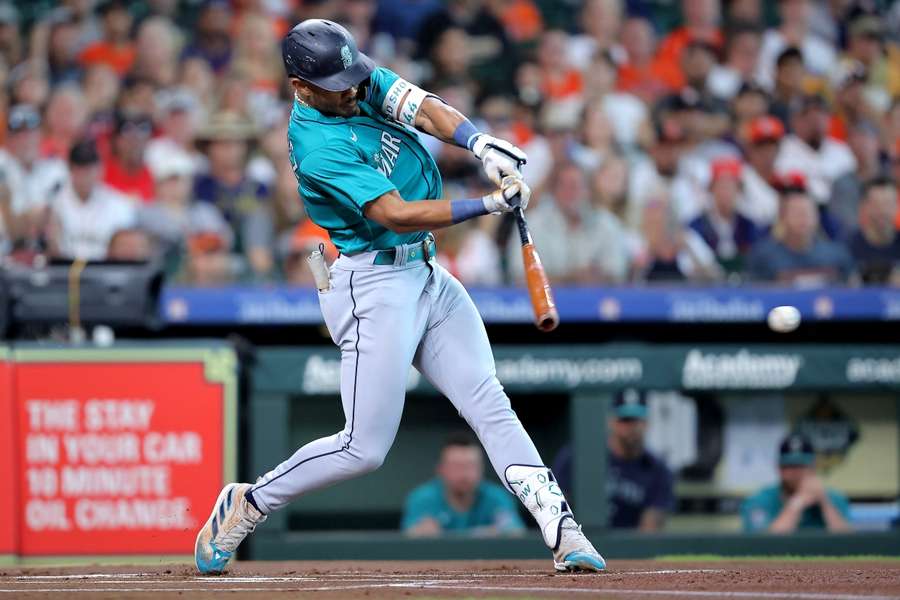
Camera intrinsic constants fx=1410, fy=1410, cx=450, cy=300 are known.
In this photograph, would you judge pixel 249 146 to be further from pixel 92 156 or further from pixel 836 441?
pixel 836 441

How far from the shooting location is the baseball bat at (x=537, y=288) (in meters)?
4.46

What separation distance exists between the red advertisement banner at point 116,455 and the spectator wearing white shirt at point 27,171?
1966mm

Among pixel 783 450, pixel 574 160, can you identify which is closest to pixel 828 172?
pixel 574 160

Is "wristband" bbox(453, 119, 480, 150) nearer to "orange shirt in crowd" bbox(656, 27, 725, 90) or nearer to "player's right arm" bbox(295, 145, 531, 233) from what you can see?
"player's right arm" bbox(295, 145, 531, 233)

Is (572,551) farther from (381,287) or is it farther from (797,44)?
(797,44)

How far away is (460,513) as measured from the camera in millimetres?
7809

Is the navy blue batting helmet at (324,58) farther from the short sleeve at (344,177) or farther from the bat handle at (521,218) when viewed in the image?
the bat handle at (521,218)

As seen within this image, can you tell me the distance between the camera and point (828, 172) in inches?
389

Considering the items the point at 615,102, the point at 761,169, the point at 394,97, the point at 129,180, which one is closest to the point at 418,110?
the point at 394,97

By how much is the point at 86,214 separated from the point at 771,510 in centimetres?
460

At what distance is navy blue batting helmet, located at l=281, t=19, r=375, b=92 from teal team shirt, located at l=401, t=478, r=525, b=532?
142 inches

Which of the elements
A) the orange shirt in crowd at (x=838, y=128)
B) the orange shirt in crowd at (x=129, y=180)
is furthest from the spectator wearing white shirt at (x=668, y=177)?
the orange shirt in crowd at (x=129, y=180)

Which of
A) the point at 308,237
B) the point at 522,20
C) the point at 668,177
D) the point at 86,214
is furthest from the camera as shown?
the point at 522,20

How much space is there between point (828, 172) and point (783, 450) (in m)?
2.67
